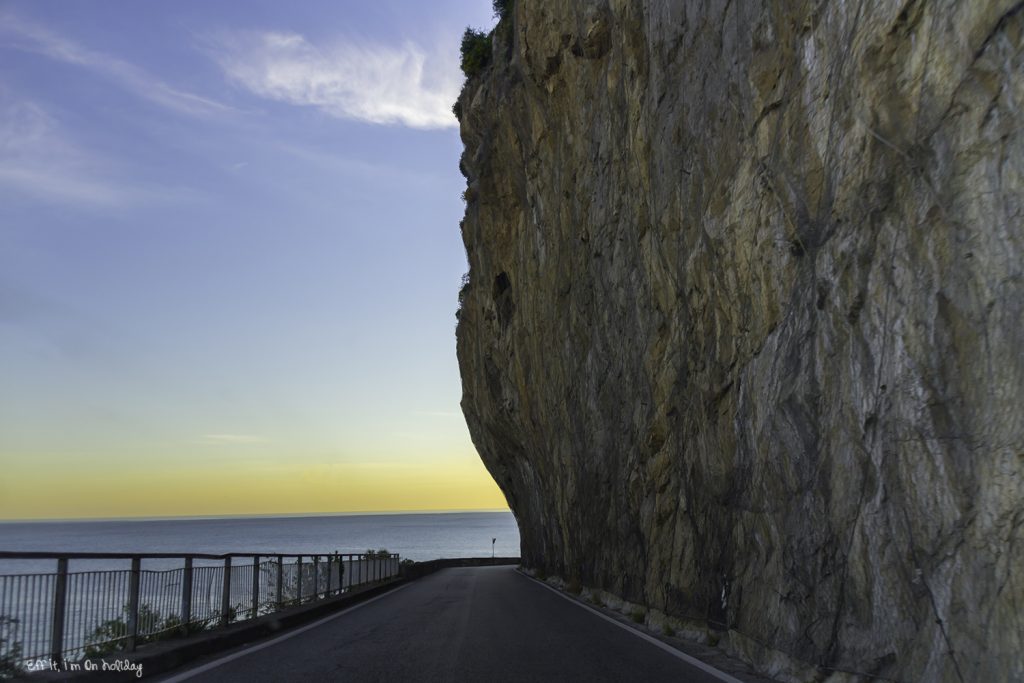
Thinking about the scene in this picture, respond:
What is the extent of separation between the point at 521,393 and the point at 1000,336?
A: 3047 centimetres

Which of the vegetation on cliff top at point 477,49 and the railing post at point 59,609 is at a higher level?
the vegetation on cliff top at point 477,49

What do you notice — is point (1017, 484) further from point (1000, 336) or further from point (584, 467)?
point (584, 467)

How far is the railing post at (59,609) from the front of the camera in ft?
26.5

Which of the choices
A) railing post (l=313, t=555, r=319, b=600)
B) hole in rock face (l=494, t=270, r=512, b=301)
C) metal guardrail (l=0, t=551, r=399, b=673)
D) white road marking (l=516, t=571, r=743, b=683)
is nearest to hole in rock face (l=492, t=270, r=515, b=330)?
hole in rock face (l=494, t=270, r=512, b=301)

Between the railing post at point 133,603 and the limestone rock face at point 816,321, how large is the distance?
7.13m


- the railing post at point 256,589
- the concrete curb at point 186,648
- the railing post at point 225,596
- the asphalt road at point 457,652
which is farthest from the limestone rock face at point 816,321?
the railing post at point 225,596

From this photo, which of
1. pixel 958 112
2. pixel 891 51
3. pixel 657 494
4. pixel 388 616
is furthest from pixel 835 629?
pixel 388 616

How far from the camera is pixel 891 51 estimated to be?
324 inches

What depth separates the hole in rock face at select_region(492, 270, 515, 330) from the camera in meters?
38.5

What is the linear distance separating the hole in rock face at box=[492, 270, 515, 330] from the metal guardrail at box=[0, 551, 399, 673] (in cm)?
2288

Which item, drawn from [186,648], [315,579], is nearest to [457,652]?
[186,648]

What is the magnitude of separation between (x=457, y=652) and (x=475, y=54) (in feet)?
104

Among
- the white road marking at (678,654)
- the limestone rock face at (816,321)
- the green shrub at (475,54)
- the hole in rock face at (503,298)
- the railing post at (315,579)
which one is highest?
the green shrub at (475,54)

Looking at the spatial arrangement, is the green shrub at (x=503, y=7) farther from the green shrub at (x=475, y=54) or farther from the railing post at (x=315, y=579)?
the railing post at (x=315, y=579)
